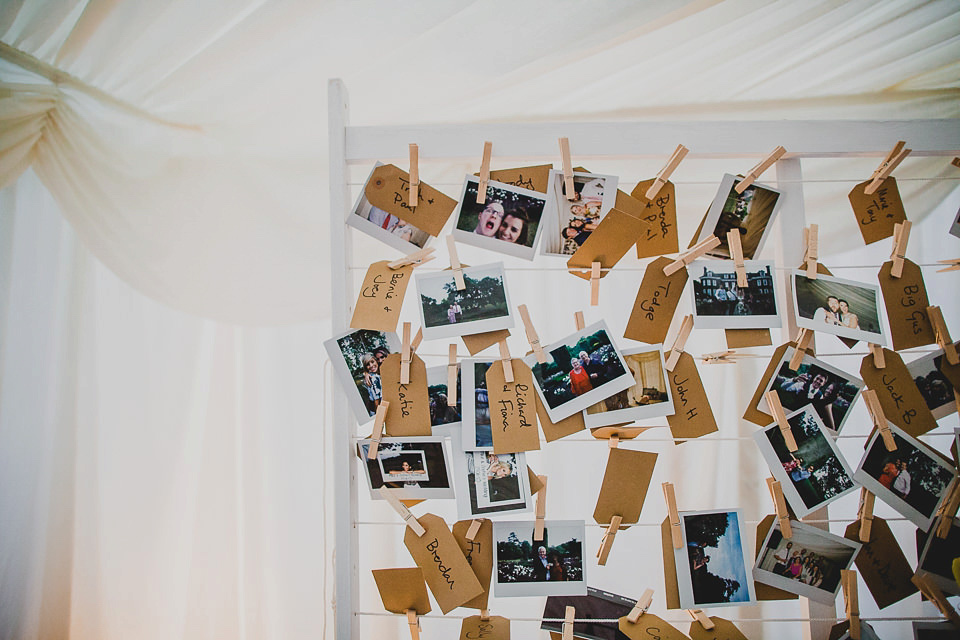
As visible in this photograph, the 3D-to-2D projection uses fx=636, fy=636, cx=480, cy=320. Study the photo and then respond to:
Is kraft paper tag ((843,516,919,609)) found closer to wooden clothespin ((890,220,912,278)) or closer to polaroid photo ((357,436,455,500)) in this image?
wooden clothespin ((890,220,912,278))

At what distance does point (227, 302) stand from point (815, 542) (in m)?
1.19

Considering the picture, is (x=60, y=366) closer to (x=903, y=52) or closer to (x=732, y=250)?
(x=732, y=250)

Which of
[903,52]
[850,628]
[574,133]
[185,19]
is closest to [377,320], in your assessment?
[574,133]

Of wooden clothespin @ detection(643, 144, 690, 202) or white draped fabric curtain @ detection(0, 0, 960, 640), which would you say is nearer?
wooden clothespin @ detection(643, 144, 690, 202)

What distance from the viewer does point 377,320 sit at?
978mm

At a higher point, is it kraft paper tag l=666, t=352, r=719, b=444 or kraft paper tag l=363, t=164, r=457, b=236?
kraft paper tag l=363, t=164, r=457, b=236

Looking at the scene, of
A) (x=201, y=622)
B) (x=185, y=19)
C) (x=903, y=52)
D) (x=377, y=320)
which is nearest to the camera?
(x=377, y=320)

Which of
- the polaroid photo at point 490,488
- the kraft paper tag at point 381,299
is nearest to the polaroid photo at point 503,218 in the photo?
the kraft paper tag at point 381,299

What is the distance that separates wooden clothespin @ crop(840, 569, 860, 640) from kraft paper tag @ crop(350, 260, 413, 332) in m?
0.80

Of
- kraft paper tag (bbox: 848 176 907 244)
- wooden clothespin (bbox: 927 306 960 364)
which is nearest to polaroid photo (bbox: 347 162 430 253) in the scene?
kraft paper tag (bbox: 848 176 907 244)

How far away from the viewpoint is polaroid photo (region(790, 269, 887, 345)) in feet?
3.27

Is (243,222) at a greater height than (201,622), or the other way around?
(243,222)

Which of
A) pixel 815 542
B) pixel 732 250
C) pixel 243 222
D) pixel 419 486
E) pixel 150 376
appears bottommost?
pixel 815 542

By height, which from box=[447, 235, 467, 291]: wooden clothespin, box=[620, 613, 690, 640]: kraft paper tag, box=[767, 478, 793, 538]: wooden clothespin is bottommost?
box=[620, 613, 690, 640]: kraft paper tag
